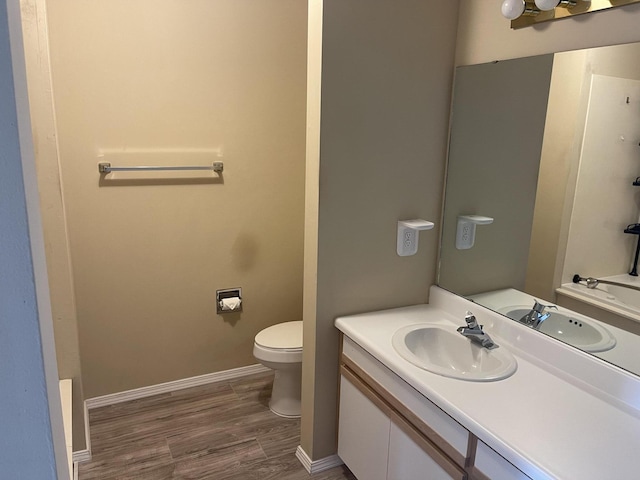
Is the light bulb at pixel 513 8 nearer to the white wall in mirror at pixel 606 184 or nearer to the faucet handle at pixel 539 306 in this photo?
the white wall in mirror at pixel 606 184

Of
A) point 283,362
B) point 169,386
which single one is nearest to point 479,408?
point 283,362

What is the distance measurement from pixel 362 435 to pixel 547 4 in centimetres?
171

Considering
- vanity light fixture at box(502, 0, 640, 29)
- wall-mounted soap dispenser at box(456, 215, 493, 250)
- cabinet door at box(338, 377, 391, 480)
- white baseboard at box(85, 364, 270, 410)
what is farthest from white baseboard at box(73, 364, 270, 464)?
vanity light fixture at box(502, 0, 640, 29)

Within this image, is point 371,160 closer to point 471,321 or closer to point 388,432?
point 471,321

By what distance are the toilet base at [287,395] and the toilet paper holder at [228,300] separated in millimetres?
493

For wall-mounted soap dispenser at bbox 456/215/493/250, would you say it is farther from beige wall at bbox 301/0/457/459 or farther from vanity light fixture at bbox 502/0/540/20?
vanity light fixture at bbox 502/0/540/20

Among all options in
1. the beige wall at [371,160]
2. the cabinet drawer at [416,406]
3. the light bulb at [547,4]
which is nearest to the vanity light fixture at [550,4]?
the light bulb at [547,4]

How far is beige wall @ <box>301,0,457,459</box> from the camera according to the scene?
1.85 meters

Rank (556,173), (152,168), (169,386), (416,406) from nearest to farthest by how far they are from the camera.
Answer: (416,406)
(556,173)
(152,168)
(169,386)

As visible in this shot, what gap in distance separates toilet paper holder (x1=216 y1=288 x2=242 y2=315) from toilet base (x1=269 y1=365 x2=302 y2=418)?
19.4 inches

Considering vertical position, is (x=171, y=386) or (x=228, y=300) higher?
(x=228, y=300)

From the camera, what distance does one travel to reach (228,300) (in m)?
2.88

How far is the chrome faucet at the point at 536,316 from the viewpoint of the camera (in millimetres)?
1759

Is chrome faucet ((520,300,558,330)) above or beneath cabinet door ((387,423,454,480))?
above
